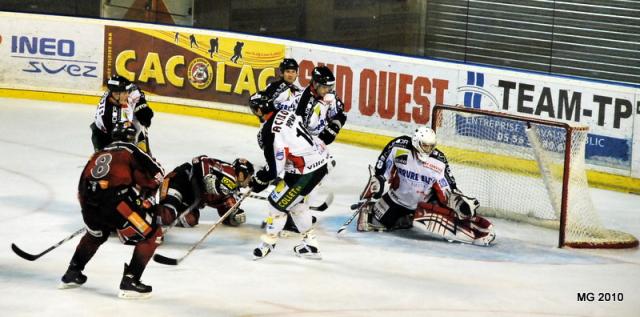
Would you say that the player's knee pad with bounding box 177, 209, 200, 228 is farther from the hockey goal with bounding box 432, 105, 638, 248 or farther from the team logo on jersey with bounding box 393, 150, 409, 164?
the hockey goal with bounding box 432, 105, 638, 248

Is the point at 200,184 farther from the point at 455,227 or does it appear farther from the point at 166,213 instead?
the point at 455,227

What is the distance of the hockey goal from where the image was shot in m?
10.1

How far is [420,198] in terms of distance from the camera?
10211 millimetres

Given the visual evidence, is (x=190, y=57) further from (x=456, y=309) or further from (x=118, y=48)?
(x=456, y=309)

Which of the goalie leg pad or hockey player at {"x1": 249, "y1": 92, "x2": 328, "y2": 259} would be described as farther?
the goalie leg pad

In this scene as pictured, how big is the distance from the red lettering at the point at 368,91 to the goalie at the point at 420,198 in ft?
11.2

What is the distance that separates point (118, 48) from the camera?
15031 millimetres

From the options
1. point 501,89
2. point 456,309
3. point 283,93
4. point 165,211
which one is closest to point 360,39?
point 501,89

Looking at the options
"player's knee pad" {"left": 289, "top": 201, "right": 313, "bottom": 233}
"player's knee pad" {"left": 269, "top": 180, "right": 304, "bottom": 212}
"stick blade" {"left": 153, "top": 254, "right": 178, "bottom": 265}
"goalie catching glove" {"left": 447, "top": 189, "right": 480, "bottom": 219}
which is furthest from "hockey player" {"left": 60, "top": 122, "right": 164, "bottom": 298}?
"goalie catching glove" {"left": 447, "top": 189, "right": 480, "bottom": 219}

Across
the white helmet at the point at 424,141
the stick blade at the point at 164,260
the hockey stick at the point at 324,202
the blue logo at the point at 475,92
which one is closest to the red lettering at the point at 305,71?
the blue logo at the point at 475,92

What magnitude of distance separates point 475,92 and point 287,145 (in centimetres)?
435

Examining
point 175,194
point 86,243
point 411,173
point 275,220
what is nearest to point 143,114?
point 175,194

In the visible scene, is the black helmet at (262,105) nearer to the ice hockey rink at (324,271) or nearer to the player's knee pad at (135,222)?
the ice hockey rink at (324,271)

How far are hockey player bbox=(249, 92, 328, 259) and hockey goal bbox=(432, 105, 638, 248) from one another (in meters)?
2.06
